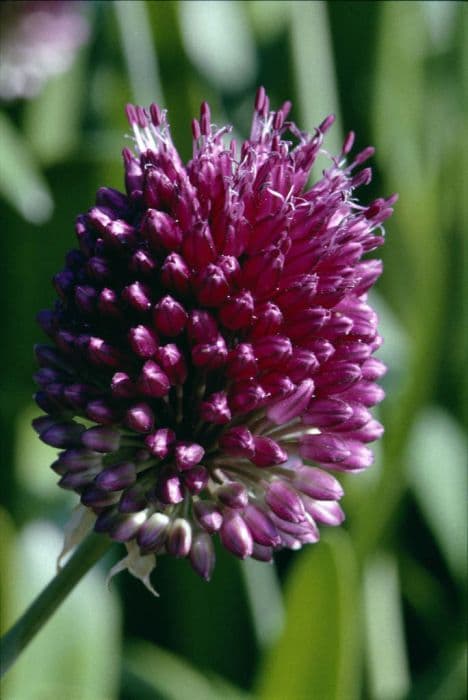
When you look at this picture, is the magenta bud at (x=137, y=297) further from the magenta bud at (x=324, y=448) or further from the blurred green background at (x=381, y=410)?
the blurred green background at (x=381, y=410)

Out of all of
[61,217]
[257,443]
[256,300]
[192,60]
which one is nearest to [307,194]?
[256,300]

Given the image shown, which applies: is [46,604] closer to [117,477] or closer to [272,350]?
[117,477]

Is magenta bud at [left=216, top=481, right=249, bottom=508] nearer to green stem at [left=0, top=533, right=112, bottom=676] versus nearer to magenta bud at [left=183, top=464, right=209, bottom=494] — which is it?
magenta bud at [left=183, top=464, right=209, bottom=494]

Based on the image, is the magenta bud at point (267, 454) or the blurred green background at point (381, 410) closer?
the magenta bud at point (267, 454)

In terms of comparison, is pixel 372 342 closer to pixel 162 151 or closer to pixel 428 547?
pixel 162 151

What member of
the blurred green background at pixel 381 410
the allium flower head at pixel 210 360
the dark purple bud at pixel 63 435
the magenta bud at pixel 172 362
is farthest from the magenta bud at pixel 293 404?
the blurred green background at pixel 381 410

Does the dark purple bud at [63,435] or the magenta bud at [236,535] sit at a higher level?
the dark purple bud at [63,435]
